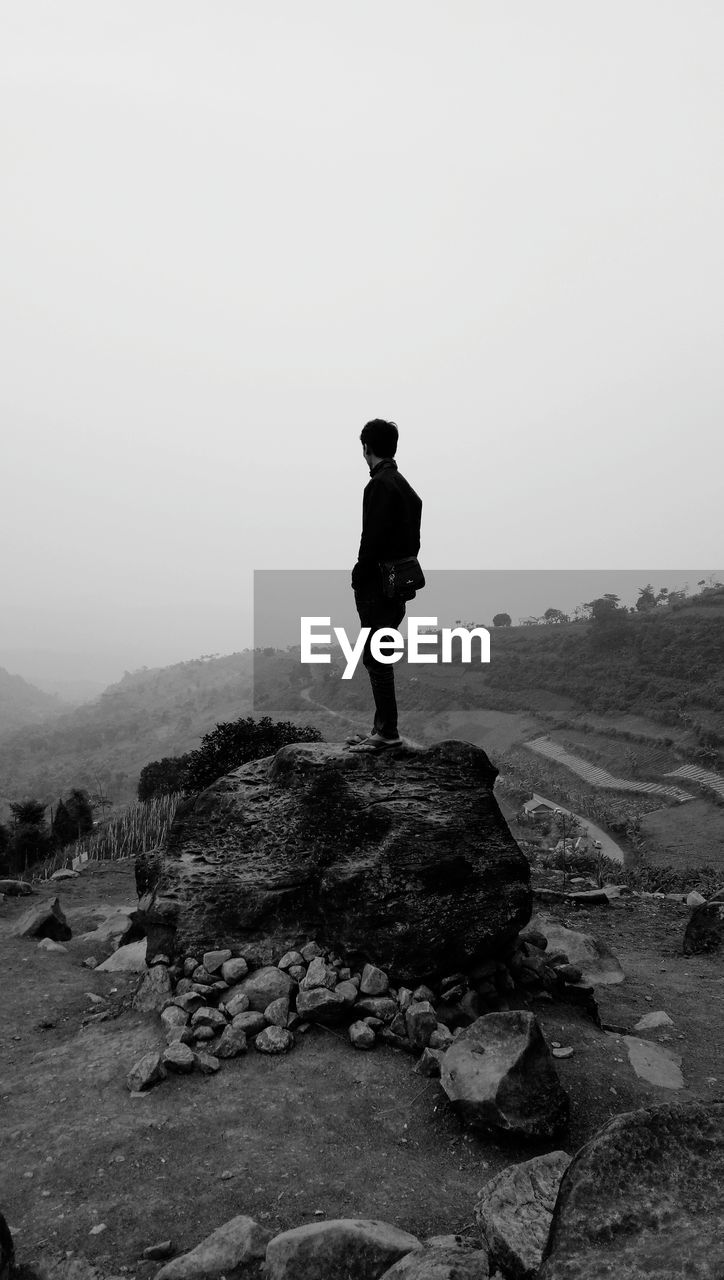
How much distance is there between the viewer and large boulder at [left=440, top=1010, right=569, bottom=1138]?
4.80 metres

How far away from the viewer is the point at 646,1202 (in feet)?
8.72

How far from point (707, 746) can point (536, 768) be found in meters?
8.75

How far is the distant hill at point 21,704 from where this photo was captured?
126 meters

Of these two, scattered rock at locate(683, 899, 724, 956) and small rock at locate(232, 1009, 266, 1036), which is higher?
small rock at locate(232, 1009, 266, 1036)

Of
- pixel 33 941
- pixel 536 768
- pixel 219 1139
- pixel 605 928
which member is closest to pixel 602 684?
pixel 536 768

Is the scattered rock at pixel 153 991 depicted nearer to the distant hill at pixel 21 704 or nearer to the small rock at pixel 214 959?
the small rock at pixel 214 959

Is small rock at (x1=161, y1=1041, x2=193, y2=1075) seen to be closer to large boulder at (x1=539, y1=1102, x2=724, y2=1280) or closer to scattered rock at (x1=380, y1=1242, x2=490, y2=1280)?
scattered rock at (x1=380, y1=1242, x2=490, y2=1280)

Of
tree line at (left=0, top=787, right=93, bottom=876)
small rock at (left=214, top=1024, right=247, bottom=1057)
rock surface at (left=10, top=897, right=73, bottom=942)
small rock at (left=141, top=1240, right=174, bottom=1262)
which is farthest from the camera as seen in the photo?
tree line at (left=0, top=787, right=93, bottom=876)

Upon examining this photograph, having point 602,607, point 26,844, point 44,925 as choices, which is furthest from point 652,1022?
point 602,607

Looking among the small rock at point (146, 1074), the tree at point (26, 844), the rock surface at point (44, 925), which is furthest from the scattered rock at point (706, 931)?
the tree at point (26, 844)

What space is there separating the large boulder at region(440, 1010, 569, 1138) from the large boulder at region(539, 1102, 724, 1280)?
2189 mm

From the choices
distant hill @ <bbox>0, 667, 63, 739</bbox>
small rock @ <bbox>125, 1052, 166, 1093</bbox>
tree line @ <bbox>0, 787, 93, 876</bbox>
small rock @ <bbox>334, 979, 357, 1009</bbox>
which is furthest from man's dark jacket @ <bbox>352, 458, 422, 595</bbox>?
distant hill @ <bbox>0, 667, 63, 739</bbox>

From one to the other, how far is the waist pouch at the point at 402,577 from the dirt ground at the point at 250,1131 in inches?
160

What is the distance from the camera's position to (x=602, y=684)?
45281 mm
